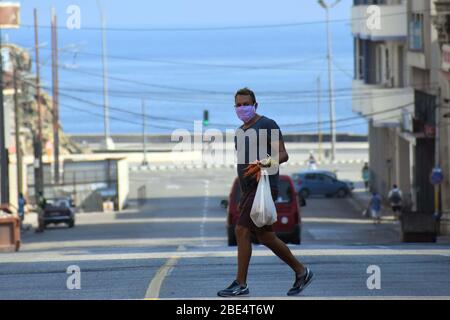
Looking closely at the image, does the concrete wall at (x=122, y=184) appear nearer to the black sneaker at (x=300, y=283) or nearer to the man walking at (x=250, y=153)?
the black sneaker at (x=300, y=283)

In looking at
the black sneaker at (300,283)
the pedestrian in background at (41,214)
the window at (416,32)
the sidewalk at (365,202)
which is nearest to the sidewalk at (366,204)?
the sidewalk at (365,202)

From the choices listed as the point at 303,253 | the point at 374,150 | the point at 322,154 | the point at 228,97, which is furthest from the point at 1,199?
the point at 228,97

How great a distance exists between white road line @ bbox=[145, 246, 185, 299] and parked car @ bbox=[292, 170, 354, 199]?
45.9 meters

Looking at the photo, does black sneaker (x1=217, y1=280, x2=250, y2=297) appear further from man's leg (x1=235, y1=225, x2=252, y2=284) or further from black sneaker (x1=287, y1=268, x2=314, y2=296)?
black sneaker (x1=287, y1=268, x2=314, y2=296)

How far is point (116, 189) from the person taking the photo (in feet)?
213

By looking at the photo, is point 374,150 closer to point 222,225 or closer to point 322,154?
point 222,225

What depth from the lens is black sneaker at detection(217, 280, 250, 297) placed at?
12.6 meters

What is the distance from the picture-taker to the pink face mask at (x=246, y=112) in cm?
1247

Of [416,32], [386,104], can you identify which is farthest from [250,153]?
[386,104]

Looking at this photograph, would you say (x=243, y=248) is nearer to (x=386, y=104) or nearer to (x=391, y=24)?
(x=386, y=104)

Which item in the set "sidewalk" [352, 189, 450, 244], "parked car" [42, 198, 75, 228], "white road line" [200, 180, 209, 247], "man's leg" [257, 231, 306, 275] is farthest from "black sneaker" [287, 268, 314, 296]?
"parked car" [42, 198, 75, 228]

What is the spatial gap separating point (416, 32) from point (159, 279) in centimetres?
3620

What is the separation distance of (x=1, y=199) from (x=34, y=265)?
106 ft

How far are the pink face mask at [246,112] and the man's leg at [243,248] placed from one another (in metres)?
1.03
